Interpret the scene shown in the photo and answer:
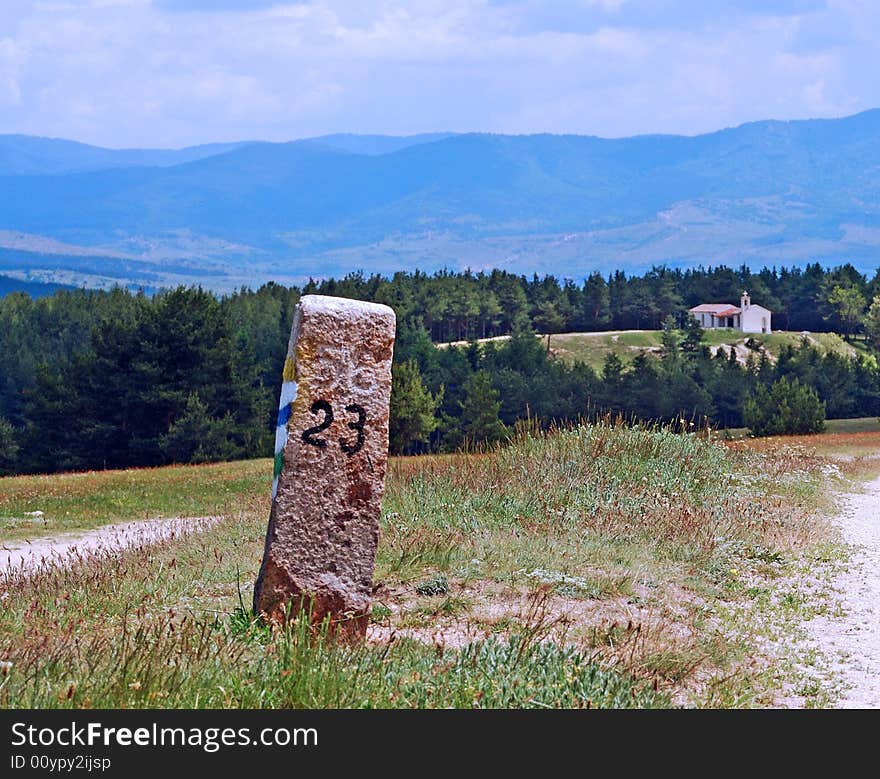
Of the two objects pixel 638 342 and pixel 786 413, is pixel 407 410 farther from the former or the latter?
pixel 638 342

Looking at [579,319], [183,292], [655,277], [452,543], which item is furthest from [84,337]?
[452,543]

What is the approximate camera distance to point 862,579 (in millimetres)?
12672

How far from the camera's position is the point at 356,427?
324 inches

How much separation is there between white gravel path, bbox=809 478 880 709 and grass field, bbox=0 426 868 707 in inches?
12.1

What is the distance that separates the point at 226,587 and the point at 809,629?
526 cm

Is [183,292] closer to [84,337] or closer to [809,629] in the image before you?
[84,337]

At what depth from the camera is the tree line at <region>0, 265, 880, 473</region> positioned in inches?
2399

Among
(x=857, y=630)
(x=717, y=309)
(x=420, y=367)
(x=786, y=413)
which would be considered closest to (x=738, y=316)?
(x=717, y=309)

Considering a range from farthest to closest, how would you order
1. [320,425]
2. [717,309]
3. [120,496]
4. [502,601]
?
[717,309] → [120,496] → [502,601] → [320,425]

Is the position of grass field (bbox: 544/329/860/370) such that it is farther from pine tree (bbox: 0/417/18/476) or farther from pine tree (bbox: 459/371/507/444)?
pine tree (bbox: 0/417/18/476)

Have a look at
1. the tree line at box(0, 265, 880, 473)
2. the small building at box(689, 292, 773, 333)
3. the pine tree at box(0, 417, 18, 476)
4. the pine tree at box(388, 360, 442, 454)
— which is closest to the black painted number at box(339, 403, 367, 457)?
the tree line at box(0, 265, 880, 473)

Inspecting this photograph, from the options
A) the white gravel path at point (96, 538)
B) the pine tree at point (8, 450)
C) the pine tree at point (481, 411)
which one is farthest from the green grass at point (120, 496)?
the pine tree at point (481, 411)

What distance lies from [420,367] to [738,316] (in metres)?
63.0

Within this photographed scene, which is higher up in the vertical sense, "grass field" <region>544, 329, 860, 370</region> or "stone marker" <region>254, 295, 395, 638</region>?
"grass field" <region>544, 329, 860, 370</region>
